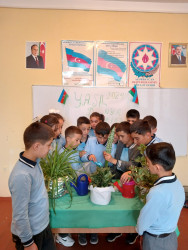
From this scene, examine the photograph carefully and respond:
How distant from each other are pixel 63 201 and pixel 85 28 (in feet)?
8.78

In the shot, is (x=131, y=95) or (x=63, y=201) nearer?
(x=63, y=201)

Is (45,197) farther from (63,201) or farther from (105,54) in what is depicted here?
(105,54)

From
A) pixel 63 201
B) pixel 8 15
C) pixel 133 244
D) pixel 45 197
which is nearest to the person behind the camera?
pixel 45 197

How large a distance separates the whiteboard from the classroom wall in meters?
0.15

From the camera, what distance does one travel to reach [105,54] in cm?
315

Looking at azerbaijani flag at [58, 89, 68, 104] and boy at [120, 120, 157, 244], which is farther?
azerbaijani flag at [58, 89, 68, 104]

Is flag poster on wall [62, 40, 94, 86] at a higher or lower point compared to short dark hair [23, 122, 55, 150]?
higher

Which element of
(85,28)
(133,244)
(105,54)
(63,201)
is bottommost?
(133,244)

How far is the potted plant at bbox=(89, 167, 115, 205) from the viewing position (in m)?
1.41

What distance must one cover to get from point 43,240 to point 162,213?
872mm

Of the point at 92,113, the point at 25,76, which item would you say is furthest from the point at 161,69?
the point at 25,76

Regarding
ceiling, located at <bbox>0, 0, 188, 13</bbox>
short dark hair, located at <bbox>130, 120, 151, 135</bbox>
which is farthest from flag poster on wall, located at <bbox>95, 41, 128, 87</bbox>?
short dark hair, located at <bbox>130, 120, 151, 135</bbox>

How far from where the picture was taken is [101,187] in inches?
55.8

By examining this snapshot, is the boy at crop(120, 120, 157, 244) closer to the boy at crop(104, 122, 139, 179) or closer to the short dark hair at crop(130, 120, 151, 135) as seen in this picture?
the short dark hair at crop(130, 120, 151, 135)
